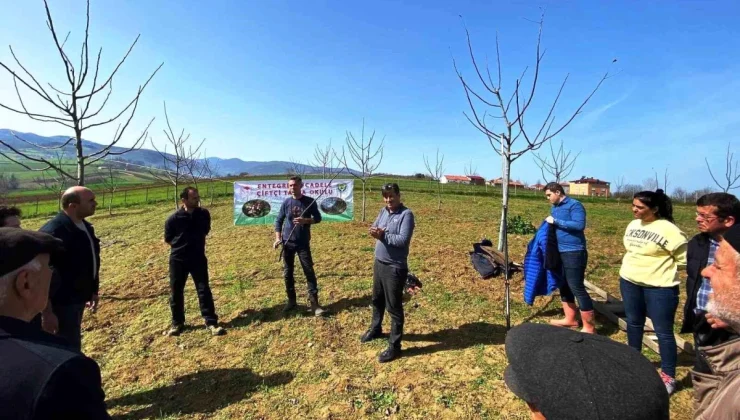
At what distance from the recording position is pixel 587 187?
67.6 m

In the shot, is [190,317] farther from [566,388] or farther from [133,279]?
[566,388]

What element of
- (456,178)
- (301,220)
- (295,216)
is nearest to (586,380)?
(301,220)

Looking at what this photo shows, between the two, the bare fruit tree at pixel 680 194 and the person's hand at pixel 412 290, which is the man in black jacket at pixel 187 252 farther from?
the bare fruit tree at pixel 680 194

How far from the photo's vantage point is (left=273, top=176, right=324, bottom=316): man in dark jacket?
4.73 m

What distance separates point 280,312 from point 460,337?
254cm

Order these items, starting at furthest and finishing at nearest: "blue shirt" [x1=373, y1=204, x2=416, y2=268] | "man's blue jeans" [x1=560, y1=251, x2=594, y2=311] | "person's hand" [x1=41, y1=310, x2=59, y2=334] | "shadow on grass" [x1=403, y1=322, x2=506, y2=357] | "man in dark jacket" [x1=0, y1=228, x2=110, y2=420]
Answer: "shadow on grass" [x1=403, y1=322, x2=506, y2=357], "man's blue jeans" [x1=560, y1=251, x2=594, y2=311], "blue shirt" [x1=373, y1=204, x2=416, y2=268], "person's hand" [x1=41, y1=310, x2=59, y2=334], "man in dark jacket" [x1=0, y1=228, x2=110, y2=420]

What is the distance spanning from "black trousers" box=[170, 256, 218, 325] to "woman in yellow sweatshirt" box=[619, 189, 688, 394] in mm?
4680

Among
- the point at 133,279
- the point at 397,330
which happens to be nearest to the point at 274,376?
the point at 397,330

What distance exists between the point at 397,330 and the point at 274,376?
4.46 ft

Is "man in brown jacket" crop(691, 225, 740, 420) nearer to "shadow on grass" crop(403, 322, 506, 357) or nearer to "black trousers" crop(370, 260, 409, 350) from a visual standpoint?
"black trousers" crop(370, 260, 409, 350)

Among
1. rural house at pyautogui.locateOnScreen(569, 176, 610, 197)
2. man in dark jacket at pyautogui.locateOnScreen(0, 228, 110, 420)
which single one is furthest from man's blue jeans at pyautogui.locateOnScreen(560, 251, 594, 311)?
rural house at pyautogui.locateOnScreen(569, 176, 610, 197)

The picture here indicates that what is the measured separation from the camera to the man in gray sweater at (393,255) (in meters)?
3.55

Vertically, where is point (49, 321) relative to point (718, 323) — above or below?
below

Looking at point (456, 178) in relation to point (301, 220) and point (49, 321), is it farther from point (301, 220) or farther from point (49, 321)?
point (49, 321)
